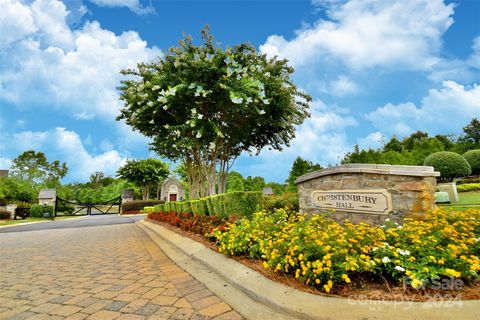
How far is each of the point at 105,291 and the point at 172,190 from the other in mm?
37218

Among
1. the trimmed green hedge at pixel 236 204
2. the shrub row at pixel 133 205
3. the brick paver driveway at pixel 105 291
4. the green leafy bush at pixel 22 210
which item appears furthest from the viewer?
the shrub row at pixel 133 205

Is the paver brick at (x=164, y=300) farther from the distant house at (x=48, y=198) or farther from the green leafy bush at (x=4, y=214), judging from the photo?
the distant house at (x=48, y=198)

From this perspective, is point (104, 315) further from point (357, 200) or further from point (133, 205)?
point (133, 205)

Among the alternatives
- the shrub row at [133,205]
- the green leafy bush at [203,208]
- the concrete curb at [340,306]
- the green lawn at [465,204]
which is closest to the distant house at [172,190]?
the shrub row at [133,205]

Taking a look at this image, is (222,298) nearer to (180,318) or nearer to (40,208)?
(180,318)

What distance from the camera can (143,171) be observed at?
3338 cm

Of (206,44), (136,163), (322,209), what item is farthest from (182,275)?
(136,163)

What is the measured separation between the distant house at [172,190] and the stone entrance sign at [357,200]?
3547 cm

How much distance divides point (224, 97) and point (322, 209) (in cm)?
572

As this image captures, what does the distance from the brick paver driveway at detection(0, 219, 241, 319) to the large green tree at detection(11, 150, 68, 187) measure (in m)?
45.4

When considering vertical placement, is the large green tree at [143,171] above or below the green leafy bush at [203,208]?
above

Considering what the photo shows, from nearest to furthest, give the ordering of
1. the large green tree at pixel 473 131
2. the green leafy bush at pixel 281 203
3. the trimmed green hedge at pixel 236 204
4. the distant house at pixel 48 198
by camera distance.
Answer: the trimmed green hedge at pixel 236 204 → the green leafy bush at pixel 281 203 → the distant house at pixel 48 198 → the large green tree at pixel 473 131

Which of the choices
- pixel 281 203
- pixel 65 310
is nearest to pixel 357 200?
pixel 281 203

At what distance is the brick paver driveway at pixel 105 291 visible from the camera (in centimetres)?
268
